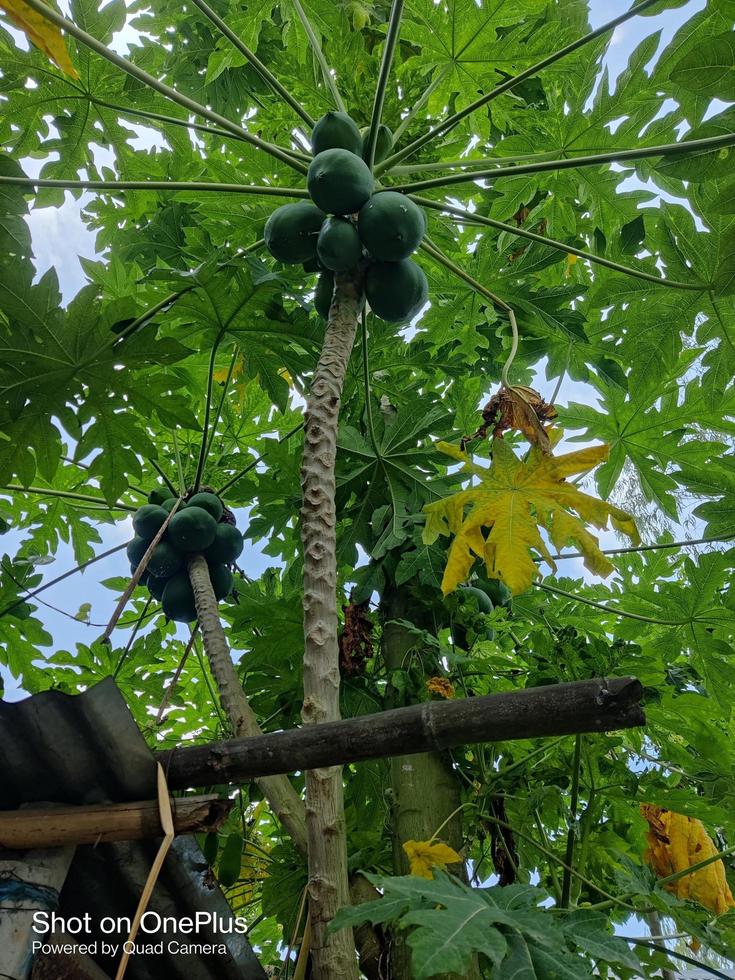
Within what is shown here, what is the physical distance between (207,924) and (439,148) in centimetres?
225

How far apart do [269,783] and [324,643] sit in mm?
313

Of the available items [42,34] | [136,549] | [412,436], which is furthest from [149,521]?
[42,34]

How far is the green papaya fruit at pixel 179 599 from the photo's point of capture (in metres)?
2.26

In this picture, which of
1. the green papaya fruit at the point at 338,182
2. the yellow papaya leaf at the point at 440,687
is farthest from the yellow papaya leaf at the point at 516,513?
the green papaya fruit at the point at 338,182

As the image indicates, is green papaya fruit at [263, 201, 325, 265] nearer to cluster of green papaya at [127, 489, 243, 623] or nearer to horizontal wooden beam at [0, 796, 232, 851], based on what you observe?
cluster of green papaya at [127, 489, 243, 623]

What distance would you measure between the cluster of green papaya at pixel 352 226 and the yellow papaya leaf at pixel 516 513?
0.55 m

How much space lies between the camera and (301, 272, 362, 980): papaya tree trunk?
120cm

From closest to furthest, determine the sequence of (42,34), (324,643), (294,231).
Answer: (42,34) < (324,643) < (294,231)

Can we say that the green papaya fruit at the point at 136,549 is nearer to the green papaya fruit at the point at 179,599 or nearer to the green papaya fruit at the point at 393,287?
the green papaya fruit at the point at 179,599

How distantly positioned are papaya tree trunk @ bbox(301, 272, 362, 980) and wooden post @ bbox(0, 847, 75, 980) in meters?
0.41

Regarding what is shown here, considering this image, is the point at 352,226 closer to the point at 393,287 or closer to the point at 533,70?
the point at 393,287

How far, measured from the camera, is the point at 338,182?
1.79 meters

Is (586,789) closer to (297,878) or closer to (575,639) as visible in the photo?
(575,639)

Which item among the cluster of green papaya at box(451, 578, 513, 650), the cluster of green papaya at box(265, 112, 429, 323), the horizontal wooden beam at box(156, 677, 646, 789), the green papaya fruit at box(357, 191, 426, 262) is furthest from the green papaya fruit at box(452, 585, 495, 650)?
the horizontal wooden beam at box(156, 677, 646, 789)
